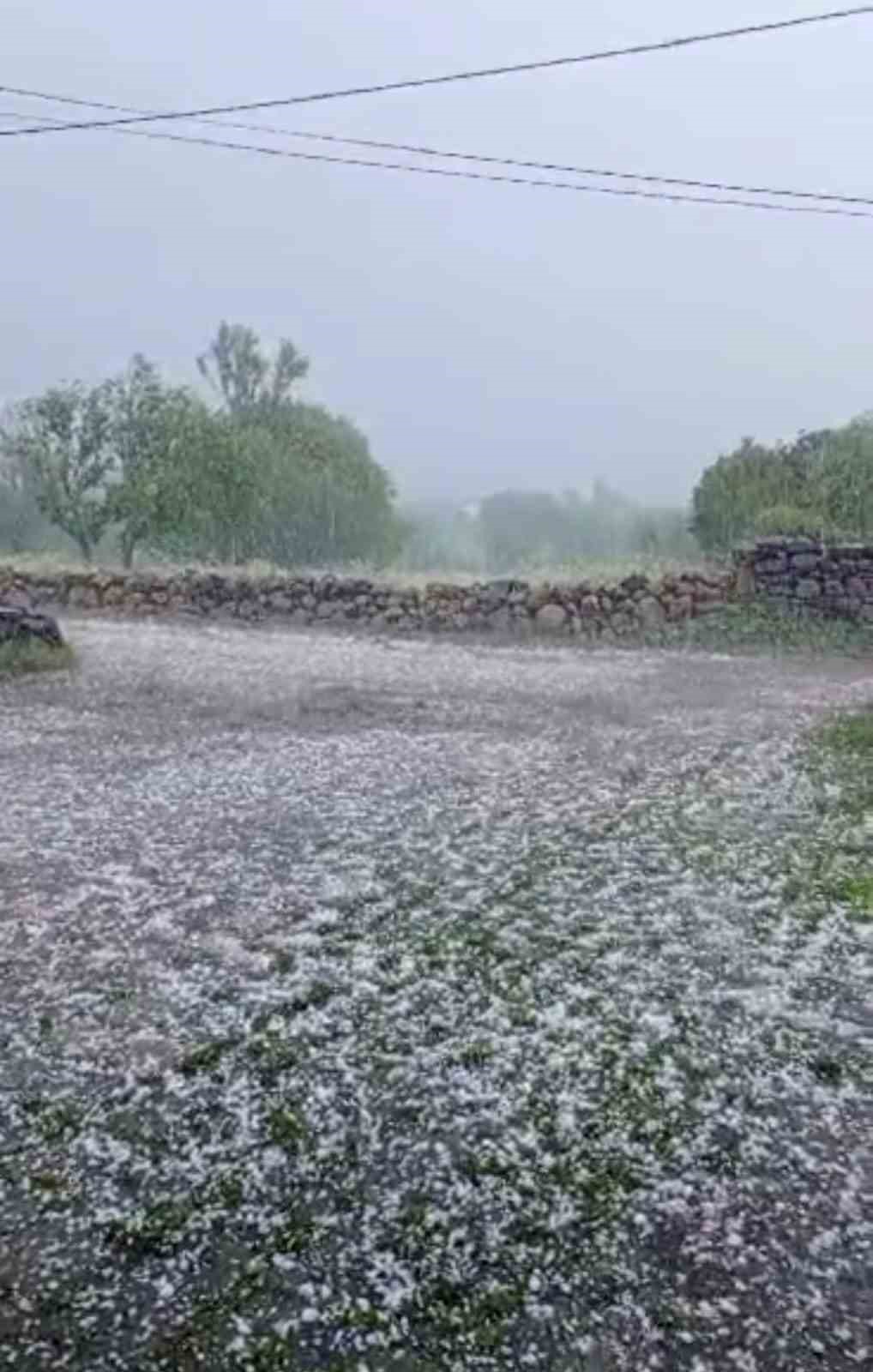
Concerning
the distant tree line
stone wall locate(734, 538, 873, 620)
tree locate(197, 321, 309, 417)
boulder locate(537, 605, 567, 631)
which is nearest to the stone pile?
boulder locate(537, 605, 567, 631)

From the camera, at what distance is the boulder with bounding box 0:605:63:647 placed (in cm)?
1105

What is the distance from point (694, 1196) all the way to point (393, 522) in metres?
28.5

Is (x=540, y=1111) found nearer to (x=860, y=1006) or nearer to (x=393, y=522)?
(x=860, y=1006)

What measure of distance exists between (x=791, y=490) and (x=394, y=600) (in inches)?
275

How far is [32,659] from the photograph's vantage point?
35.3 feet

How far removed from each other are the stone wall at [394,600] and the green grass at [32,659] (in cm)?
379

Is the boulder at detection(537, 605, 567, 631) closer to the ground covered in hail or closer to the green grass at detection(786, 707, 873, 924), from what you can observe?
the green grass at detection(786, 707, 873, 924)

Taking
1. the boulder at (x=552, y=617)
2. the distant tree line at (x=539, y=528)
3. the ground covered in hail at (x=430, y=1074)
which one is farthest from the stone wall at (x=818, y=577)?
the ground covered in hail at (x=430, y=1074)

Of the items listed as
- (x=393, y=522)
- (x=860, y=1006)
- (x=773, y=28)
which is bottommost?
(x=860, y=1006)

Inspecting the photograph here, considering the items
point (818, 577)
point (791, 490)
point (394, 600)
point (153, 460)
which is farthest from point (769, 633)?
point (153, 460)

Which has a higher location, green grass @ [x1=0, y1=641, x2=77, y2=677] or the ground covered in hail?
green grass @ [x1=0, y1=641, x2=77, y2=677]

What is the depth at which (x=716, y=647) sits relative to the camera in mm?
13961

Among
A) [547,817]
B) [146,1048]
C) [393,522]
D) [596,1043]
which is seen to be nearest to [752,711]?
[547,817]

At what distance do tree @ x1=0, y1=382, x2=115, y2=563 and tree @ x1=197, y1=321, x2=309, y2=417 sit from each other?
11.1 metres
